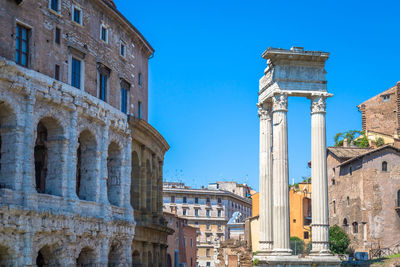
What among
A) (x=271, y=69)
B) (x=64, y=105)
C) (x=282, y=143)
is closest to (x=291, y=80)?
(x=271, y=69)

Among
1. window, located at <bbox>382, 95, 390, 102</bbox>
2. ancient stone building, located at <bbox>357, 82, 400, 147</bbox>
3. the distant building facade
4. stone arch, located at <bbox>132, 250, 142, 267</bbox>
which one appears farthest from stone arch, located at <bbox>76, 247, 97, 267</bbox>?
window, located at <bbox>382, 95, 390, 102</bbox>

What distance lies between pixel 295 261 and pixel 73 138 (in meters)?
10.4

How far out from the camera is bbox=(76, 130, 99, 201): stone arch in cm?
2828

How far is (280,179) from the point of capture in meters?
25.3

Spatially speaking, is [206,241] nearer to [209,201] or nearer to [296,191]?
[209,201]

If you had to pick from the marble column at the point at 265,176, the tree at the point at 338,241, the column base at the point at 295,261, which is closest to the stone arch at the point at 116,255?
the marble column at the point at 265,176

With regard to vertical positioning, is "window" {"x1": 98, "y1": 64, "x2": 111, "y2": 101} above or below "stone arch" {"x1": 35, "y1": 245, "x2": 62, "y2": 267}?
above

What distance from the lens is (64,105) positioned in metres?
25.8

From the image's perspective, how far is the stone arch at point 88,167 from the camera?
28281 millimetres

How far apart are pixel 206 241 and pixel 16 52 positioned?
6632 cm

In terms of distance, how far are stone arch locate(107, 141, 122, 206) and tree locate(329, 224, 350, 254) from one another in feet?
76.2

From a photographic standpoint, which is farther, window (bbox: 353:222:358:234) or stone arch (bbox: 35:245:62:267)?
window (bbox: 353:222:358:234)

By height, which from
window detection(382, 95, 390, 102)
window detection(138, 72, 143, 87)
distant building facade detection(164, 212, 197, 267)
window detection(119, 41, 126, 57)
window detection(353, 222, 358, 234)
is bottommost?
distant building facade detection(164, 212, 197, 267)

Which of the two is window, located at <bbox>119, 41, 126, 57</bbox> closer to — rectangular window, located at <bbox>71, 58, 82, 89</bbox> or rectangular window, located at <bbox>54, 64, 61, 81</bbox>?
rectangular window, located at <bbox>71, 58, 82, 89</bbox>
